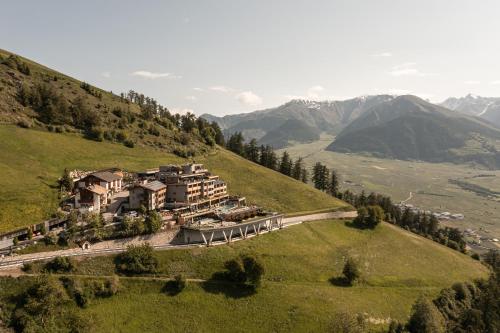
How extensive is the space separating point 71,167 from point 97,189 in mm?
24480

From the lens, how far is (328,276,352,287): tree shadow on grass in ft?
263

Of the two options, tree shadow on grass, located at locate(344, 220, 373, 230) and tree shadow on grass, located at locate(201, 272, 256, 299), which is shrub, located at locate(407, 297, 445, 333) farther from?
tree shadow on grass, located at locate(344, 220, 373, 230)

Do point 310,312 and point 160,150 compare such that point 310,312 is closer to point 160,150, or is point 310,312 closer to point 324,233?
point 324,233

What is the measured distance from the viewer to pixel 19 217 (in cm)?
7131

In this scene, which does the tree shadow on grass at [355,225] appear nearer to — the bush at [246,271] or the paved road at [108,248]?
the paved road at [108,248]

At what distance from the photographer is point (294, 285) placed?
245ft

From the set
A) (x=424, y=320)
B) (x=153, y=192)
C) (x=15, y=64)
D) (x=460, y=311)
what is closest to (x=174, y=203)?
(x=153, y=192)

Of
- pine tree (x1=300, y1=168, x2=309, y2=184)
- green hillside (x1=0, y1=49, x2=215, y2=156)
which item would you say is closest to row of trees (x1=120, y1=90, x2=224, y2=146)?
green hillside (x1=0, y1=49, x2=215, y2=156)

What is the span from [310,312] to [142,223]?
3967 centimetres

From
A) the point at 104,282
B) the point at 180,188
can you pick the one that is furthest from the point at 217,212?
the point at 104,282

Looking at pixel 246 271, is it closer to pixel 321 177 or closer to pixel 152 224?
pixel 152 224

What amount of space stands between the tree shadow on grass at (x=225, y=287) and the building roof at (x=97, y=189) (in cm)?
Result: 3558

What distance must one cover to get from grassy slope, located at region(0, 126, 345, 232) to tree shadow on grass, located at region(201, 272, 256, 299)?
124 ft

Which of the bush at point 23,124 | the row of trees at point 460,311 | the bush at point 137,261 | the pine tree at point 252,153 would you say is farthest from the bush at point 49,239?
the pine tree at point 252,153
